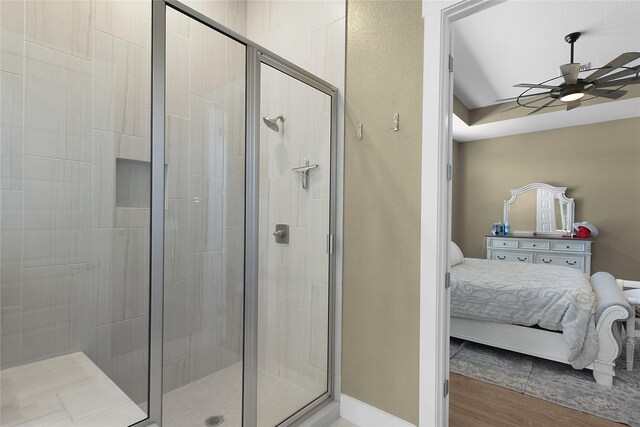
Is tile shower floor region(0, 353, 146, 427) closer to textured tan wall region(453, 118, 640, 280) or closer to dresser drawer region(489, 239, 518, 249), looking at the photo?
dresser drawer region(489, 239, 518, 249)

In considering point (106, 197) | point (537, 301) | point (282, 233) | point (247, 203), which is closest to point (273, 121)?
point (247, 203)

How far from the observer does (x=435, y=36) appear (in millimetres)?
1605

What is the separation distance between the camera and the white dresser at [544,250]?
15.7 ft

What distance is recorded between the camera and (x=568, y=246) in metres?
4.89

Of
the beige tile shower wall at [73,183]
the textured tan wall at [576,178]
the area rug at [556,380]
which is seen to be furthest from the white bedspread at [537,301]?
the beige tile shower wall at [73,183]

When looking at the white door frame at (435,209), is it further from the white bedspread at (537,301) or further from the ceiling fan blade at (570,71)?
the ceiling fan blade at (570,71)

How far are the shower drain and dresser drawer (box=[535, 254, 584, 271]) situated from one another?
5.31 m

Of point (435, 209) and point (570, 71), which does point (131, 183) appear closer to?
point (435, 209)

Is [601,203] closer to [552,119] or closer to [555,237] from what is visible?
[555,237]

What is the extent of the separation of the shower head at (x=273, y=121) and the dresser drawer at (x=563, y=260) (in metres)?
5.11

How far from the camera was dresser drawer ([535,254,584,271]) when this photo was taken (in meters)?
4.81

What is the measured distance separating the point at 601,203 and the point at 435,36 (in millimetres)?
4930

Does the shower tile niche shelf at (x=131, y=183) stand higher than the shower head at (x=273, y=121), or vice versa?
the shower head at (x=273, y=121)

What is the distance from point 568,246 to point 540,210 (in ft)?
2.21
